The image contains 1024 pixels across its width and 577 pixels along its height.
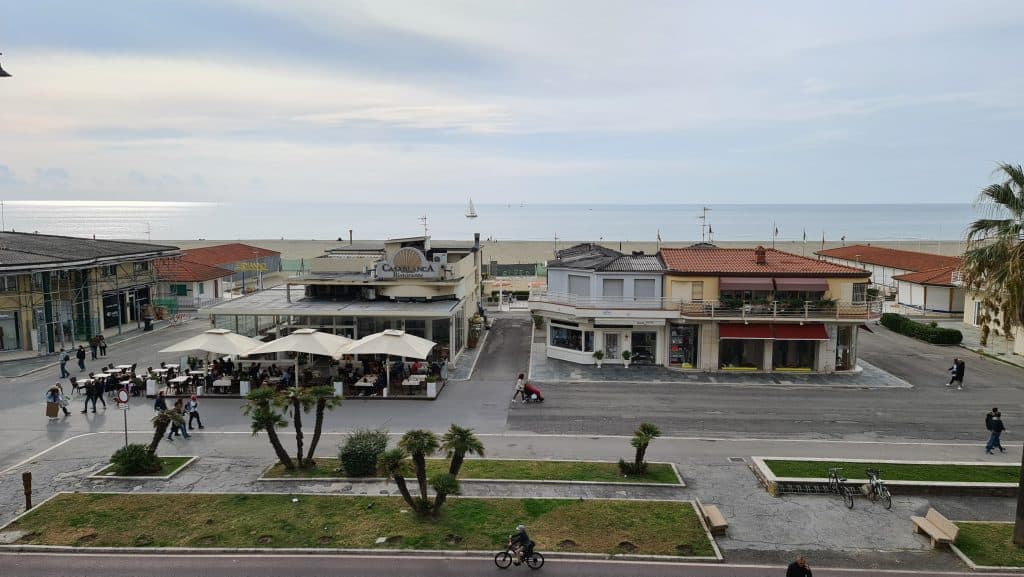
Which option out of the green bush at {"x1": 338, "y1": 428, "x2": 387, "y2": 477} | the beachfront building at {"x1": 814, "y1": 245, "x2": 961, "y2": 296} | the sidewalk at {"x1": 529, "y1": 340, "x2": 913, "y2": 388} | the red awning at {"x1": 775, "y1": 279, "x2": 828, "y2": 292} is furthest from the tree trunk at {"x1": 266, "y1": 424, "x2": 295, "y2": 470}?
the beachfront building at {"x1": 814, "y1": 245, "x2": 961, "y2": 296}

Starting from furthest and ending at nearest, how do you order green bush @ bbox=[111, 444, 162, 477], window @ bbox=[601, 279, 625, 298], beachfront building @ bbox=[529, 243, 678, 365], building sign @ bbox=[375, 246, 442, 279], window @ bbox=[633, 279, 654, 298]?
building sign @ bbox=[375, 246, 442, 279] < window @ bbox=[601, 279, 625, 298] < window @ bbox=[633, 279, 654, 298] < beachfront building @ bbox=[529, 243, 678, 365] < green bush @ bbox=[111, 444, 162, 477]

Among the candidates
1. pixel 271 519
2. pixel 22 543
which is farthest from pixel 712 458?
pixel 22 543

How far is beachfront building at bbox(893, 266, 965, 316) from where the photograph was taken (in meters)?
51.7

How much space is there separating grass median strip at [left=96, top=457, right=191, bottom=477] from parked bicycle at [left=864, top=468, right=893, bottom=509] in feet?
62.7

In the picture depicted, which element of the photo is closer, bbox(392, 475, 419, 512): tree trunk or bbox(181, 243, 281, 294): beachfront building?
bbox(392, 475, 419, 512): tree trunk

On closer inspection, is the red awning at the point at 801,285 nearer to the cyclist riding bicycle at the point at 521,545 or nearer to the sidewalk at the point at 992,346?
the sidewalk at the point at 992,346

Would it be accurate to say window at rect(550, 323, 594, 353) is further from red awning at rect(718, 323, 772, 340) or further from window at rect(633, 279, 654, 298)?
red awning at rect(718, 323, 772, 340)

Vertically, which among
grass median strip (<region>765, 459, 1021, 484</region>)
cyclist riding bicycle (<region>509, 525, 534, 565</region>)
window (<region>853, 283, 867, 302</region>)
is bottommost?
grass median strip (<region>765, 459, 1021, 484</region>)

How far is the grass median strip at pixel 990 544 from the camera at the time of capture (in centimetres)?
1494

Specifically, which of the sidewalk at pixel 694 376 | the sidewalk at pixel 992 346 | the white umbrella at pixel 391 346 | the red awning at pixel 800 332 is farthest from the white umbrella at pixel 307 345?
the sidewalk at pixel 992 346

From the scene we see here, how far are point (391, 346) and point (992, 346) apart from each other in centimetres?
3463

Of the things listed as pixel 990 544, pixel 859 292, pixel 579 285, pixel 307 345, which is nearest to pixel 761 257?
pixel 859 292

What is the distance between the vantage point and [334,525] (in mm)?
16281

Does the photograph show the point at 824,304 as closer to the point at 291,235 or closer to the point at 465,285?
the point at 465,285
